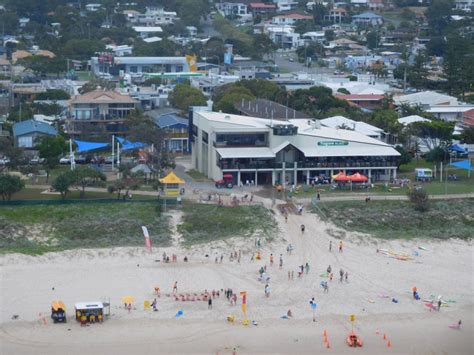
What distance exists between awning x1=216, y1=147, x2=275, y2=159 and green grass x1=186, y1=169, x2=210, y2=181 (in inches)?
59.7

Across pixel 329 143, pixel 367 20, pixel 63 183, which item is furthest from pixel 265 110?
pixel 367 20

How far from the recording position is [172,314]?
25.2m

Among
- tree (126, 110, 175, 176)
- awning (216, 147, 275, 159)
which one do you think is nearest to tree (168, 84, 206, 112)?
tree (126, 110, 175, 176)

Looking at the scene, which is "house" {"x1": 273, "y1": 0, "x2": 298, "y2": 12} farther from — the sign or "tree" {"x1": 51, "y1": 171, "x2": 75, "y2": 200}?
"tree" {"x1": 51, "y1": 171, "x2": 75, "y2": 200}

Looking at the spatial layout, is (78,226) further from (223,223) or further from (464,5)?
(464,5)

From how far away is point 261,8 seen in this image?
11931cm

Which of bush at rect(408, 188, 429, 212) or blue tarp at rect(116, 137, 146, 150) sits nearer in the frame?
bush at rect(408, 188, 429, 212)

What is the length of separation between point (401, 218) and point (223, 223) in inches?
230

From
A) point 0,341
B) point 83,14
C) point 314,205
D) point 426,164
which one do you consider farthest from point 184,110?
point 83,14

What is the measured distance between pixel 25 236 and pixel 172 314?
303 inches

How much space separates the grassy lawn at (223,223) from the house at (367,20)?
257 ft

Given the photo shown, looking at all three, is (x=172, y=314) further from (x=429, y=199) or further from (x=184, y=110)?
(x=184, y=110)

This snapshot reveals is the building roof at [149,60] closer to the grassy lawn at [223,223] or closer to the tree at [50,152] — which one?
the tree at [50,152]

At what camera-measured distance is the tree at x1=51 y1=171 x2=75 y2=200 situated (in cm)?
3419
